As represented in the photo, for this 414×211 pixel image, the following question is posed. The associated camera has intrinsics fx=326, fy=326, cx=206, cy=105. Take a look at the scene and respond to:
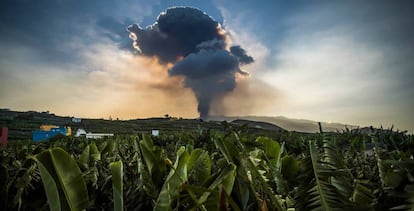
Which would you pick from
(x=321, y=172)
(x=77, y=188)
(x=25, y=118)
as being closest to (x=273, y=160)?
(x=321, y=172)

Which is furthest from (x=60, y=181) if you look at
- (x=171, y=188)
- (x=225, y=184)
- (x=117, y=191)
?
(x=225, y=184)

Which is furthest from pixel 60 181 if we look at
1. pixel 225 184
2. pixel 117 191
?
pixel 225 184

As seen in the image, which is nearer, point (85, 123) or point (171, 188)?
point (171, 188)

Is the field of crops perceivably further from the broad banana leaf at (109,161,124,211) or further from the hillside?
the hillside

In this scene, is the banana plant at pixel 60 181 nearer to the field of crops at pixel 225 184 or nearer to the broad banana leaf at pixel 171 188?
the field of crops at pixel 225 184

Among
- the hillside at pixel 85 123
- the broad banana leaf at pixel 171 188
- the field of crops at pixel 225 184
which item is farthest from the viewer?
the hillside at pixel 85 123

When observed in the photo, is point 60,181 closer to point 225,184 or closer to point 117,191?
point 117,191

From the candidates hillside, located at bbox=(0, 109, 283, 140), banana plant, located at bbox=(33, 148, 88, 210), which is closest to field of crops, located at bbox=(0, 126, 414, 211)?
banana plant, located at bbox=(33, 148, 88, 210)

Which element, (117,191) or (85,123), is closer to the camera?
(117,191)

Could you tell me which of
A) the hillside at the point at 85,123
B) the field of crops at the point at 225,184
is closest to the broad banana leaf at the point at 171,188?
the field of crops at the point at 225,184

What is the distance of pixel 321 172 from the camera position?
70 cm

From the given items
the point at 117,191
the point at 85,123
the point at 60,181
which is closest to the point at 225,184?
the point at 117,191

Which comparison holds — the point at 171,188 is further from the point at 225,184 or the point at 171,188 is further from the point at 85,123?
the point at 85,123

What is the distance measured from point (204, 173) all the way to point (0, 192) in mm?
630
